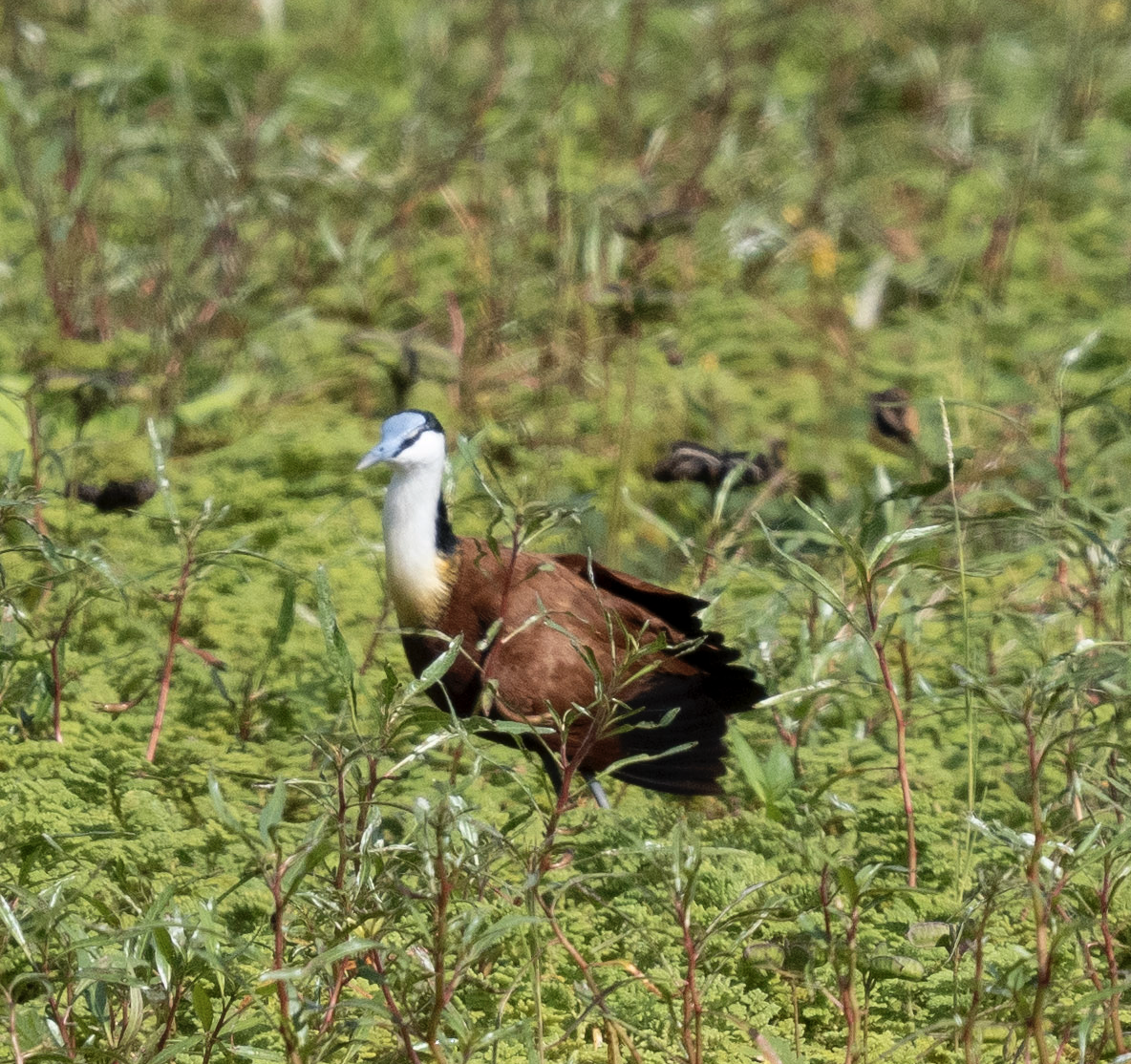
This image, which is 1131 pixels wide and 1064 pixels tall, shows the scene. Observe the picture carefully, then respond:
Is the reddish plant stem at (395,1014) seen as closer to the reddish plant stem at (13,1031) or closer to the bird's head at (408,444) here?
the reddish plant stem at (13,1031)

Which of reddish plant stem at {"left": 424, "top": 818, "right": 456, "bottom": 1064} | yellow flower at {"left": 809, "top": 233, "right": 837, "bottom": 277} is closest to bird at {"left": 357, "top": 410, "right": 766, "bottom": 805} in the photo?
reddish plant stem at {"left": 424, "top": 818, "right": 456, "bottom": 1064}

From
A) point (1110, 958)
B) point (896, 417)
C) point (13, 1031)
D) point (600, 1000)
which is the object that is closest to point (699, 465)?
point (896, 417)

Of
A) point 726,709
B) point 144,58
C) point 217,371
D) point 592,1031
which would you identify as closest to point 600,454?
point 217,371

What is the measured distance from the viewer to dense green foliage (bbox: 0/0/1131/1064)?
2350mm

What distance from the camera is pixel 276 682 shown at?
3510mm

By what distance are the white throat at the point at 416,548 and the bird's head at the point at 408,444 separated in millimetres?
13

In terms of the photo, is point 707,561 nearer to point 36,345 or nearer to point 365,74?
point 36,345

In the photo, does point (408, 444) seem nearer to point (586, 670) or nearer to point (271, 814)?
point (586, 670)

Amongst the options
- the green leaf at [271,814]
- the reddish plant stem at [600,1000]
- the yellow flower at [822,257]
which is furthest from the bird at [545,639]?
the yellow flower at [822,257]

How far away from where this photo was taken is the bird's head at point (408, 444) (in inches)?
127

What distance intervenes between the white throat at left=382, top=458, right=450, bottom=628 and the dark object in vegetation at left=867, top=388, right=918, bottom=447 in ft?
4.53

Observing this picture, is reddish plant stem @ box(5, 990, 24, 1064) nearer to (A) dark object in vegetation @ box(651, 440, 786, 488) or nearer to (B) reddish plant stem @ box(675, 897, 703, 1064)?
(B) reddish plant stem @ box(675, 897, 703, 1064)

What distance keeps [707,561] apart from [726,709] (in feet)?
2.34

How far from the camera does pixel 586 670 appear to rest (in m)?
3.24
